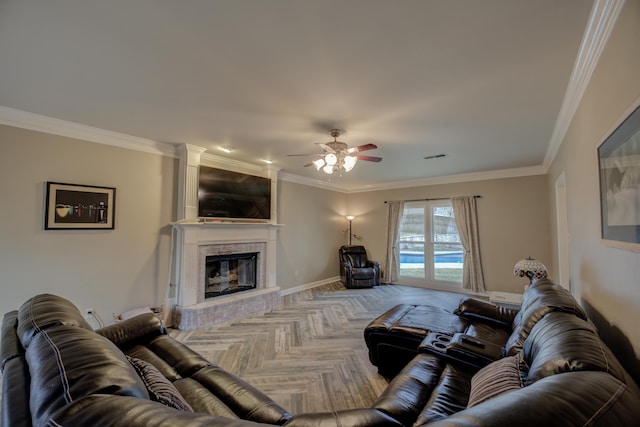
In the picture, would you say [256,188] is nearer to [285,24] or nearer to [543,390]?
[285,24]

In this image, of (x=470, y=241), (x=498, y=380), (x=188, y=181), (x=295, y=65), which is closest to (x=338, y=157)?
(x=295, y=65)

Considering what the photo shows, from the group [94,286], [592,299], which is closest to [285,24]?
[592,299]

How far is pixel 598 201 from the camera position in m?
1.72

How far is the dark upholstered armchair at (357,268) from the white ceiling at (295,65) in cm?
366

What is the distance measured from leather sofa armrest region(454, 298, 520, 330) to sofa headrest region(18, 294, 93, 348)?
311 cm

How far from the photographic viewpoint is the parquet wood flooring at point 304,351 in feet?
7.34

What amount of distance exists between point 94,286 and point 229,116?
8.47 ft

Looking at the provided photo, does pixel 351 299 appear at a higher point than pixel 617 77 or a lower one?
lower

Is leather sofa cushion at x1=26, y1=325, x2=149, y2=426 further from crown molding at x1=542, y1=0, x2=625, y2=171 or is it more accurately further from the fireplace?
the fireplace

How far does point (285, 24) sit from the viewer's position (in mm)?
1529

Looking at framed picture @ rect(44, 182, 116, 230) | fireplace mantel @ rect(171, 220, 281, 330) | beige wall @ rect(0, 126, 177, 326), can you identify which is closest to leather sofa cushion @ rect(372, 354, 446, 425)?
fireplace mantel @ rect(171, 220, 281, 330)

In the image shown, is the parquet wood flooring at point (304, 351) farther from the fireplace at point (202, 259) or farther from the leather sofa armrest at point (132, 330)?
the leather sofa armrest at point (132, 330)

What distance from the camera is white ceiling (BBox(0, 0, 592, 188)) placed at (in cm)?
145

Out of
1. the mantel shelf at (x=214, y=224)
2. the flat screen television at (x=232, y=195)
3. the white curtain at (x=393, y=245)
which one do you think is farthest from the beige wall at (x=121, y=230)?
the white curtain at (x=393, y=245)
